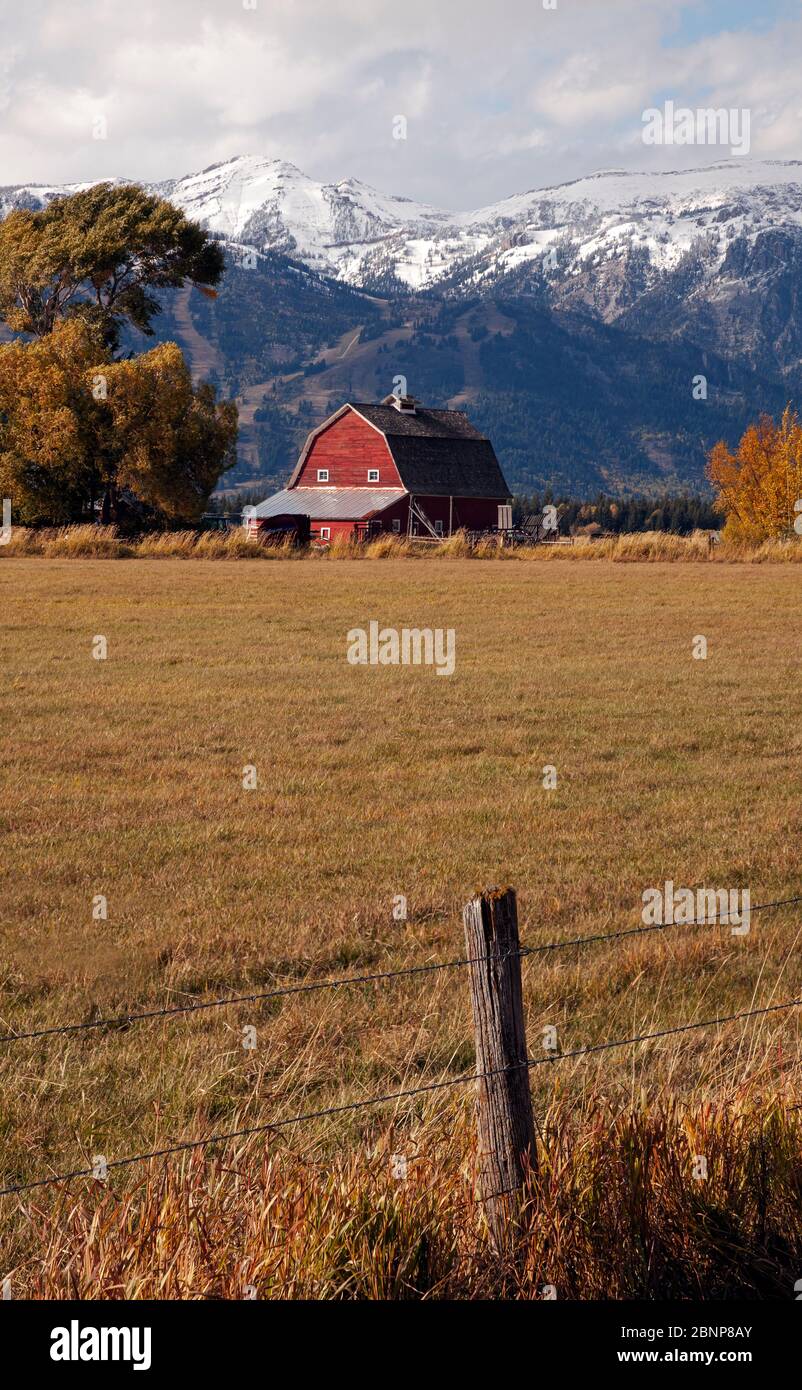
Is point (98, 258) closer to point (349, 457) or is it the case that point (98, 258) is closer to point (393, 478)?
point (393, 478)

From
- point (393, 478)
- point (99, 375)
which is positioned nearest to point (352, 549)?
point (99, 375)

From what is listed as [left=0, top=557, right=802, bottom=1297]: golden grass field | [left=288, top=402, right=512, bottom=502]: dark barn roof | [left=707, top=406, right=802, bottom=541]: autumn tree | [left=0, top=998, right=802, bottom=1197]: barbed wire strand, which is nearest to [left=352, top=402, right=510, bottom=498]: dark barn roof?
[left=288, top=402, right=512, bottom=502]: dark barn roof

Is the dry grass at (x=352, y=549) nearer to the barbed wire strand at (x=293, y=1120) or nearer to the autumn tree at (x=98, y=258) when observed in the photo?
the autumn tree at (x=98, y=258)

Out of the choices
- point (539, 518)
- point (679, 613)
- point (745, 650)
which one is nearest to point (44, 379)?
point (679, 613)

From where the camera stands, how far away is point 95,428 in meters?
45.0

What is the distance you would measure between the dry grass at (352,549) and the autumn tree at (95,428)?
1.85 metres

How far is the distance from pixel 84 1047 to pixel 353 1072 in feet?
4.25

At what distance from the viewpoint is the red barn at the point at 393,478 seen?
68.6 meters

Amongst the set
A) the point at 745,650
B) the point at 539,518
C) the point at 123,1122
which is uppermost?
the point at 539,518

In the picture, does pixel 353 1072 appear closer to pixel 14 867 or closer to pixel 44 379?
pixel 14 867

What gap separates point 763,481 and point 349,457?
79.2ft

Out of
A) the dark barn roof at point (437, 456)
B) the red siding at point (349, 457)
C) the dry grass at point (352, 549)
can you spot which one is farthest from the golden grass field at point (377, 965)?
the red siding at point (349, 457)
